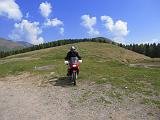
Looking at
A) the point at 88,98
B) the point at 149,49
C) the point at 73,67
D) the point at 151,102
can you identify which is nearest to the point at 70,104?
the point at 88,98

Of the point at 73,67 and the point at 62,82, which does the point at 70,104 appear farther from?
the point at 62,82

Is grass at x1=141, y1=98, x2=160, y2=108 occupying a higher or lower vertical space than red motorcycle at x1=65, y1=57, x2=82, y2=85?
lower

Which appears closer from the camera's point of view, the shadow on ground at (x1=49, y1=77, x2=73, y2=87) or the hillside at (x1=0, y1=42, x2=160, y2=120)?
the hillside at (x1=0, y1=42, x2=160, y2=120)

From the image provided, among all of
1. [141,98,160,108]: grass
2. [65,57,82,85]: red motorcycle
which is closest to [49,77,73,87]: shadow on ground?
[65,57,82,85]: red motorcycle

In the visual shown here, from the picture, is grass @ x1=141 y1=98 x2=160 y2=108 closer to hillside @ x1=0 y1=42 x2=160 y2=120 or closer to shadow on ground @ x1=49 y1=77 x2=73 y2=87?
hillside @ x1=0 y1=42 x2=160 y2=120

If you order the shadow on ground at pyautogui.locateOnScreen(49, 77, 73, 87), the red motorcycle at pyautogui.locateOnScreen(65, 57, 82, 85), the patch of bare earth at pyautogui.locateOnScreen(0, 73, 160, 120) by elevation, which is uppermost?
the red motorcycle at pyautogui.locateOnScreen(65, 57, 82, 85)

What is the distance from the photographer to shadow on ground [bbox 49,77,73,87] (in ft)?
69.2

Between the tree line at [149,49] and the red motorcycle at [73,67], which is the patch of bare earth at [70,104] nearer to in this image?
the red motorcycle at [73,67]

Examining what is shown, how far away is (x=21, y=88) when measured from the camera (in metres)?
21.3

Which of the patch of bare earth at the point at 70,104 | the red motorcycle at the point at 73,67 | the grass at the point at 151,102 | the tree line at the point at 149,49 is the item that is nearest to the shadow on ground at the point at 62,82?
the patch of bare earth at the point at 70,104

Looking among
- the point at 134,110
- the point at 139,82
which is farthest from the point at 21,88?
the point at 134,110

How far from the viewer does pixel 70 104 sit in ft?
50.8

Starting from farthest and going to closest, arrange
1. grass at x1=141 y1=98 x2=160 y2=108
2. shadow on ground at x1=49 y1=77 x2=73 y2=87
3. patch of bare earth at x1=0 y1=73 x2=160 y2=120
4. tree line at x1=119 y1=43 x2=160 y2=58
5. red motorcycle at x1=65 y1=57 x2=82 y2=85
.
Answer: tree line at x1=119 y1=43 x2=160 y2=58
shadow on ground at x1=49 y1=77 x2=73 y2=87
red motorcycle at x1=65 y1=57 x2=82 y2=85
grass at x1=141 y1=98 x2=160 y2=108
patch of bare earth at x1=0 y1=73 x2=160 y2=120

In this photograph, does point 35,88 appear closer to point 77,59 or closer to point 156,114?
point 77,59
